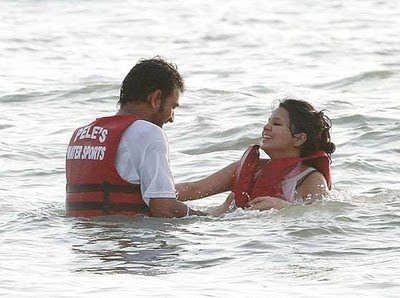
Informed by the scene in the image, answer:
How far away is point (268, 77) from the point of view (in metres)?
18.3

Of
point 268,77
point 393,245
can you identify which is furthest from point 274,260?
point 268,77

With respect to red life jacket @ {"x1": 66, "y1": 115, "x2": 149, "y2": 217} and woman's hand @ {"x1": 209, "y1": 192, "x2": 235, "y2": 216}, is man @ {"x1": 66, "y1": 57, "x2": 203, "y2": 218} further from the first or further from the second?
woman's hand @ {"x1": 209, "y1": 192, "x2": 235, "y2": 216}

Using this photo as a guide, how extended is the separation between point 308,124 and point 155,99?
1.14m

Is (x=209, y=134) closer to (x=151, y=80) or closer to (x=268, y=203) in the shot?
(x=268, y=203)

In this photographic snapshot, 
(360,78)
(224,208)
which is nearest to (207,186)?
(224,208)

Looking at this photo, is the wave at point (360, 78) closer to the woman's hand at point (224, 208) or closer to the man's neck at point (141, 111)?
the woman's hand at point (224, 208)

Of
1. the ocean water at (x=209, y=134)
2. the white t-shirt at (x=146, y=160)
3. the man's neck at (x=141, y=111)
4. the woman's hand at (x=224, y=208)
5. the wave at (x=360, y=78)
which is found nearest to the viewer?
the ocean water at (x=209, y=134)

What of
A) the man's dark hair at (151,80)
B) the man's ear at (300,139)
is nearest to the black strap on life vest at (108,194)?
the man's dark hair at (151,80)

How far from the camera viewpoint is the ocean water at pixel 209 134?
7941 mm

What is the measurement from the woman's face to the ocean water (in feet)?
1.39

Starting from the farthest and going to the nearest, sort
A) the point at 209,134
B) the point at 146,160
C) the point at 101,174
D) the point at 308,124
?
the point at 209,134 → the point at 308,124 → the point at 101,174 → the point at 146,160

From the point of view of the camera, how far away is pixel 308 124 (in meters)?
9.30

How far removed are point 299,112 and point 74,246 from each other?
185cm

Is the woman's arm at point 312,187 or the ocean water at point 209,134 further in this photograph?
the woman's arm at point 312,187
